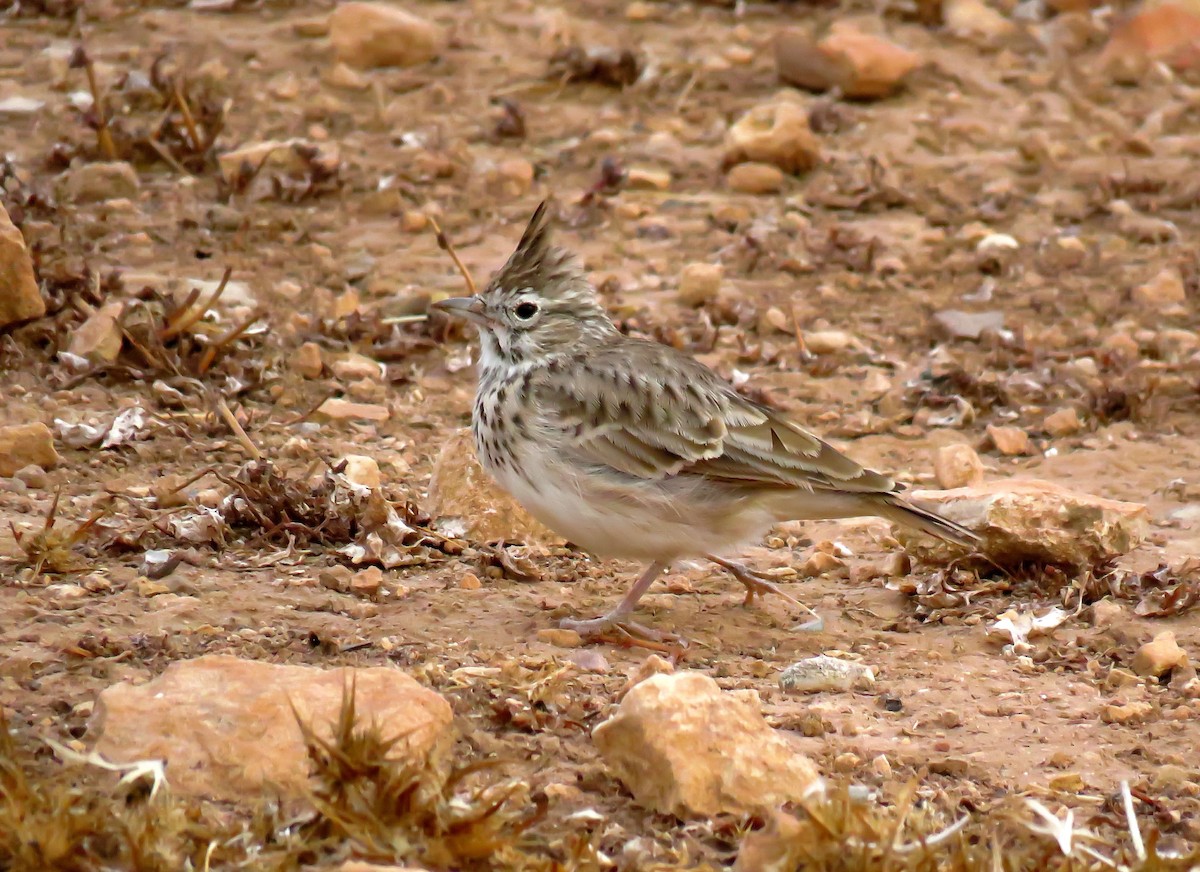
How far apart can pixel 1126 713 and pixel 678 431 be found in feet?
5.58

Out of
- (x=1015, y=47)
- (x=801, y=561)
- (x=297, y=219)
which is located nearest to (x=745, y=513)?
(x=801, y=561)

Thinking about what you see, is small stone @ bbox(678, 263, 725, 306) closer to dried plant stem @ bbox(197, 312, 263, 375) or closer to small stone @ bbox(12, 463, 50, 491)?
dried plant stem @ bbox(197, 312, 263, 375)

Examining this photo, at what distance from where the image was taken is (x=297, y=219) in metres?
8.57

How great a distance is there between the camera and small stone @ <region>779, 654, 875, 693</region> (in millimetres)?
4992

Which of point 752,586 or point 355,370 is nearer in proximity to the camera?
point 752,586

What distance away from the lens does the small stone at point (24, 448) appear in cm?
595

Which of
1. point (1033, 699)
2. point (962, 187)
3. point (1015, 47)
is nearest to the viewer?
point (1033, 699)

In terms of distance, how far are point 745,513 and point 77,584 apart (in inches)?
85.8

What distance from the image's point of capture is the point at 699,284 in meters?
8.24

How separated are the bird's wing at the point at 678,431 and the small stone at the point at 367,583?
775mm

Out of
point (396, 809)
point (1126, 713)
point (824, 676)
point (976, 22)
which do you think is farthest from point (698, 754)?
point (976, 22)

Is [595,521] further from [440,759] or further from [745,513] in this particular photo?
[440,759]

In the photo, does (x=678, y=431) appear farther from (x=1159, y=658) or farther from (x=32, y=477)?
(x=32, y=477)

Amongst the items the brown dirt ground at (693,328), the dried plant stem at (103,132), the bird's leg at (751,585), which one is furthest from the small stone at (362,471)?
the dried plant stem at (103,132)
